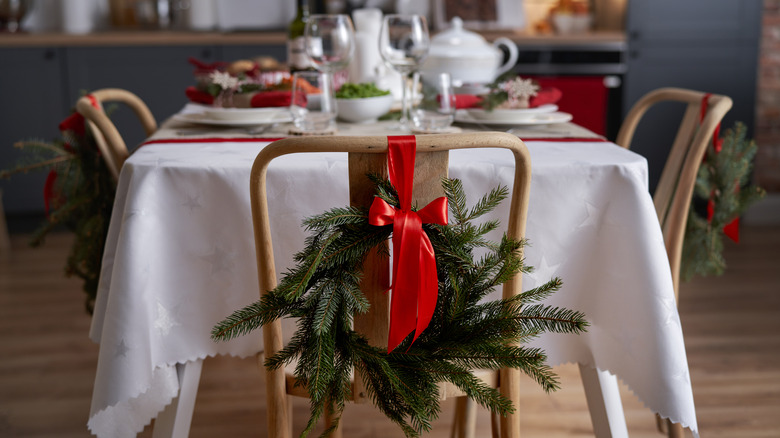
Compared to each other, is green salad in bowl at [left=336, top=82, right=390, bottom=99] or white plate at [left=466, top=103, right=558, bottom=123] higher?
green salad in bowl at [left=336, top=82, right=390, bottom=99]

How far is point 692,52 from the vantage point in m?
3.72

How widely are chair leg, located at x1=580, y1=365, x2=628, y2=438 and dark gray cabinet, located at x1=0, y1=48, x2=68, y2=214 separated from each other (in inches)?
119

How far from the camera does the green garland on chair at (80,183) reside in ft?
5.52

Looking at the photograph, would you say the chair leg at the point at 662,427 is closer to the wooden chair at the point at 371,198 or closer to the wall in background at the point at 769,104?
the wooden chair at the point at 371,198

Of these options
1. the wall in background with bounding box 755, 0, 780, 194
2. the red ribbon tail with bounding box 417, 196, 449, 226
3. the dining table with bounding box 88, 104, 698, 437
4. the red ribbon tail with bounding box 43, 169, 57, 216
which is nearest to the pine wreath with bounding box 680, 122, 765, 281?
the dining table with bounding box 88, 104, 698, 437

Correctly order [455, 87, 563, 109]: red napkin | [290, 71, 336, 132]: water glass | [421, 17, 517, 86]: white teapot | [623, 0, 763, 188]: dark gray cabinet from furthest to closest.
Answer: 1. [623, 0, 763, 188]: dark gray cabinet
2. [421, 17, 517, 86]: white teapot
3. [455, 87, 563, 109]: red napkin
4. [290, 71, 336, 132]: water glass

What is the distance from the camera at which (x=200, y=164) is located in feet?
3.88

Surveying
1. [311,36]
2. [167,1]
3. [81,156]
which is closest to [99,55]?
[167,1]

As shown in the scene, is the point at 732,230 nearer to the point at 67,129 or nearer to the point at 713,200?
the point at 713,200

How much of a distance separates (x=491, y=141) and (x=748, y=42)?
3281 millimetres

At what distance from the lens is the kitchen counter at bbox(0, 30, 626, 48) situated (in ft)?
11.6

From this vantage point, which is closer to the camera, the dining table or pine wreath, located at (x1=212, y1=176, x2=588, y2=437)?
pine wreath, located at (x1=212, y1=176, x2=588, y2=437)

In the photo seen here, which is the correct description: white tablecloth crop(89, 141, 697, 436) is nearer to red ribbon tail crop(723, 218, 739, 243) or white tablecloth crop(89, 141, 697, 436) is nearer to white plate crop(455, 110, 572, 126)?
white plate crop(455, 110, 572, 126)

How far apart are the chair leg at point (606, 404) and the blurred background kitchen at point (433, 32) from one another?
7.69 feet
